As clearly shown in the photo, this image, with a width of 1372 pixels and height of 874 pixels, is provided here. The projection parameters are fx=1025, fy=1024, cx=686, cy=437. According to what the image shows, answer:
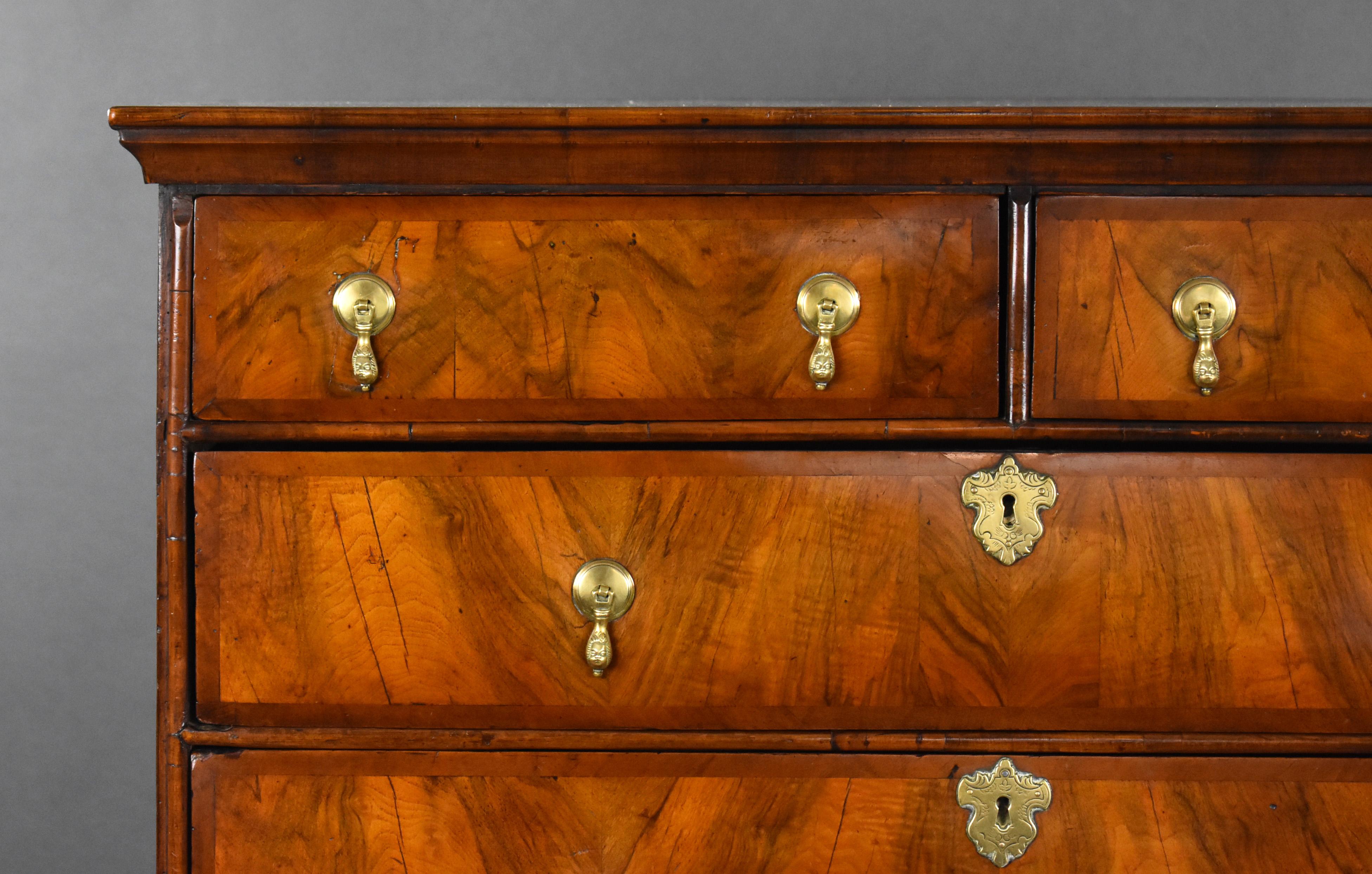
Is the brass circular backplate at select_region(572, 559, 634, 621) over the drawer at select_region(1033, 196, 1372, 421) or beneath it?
beneath

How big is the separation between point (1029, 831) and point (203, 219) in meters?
0.89

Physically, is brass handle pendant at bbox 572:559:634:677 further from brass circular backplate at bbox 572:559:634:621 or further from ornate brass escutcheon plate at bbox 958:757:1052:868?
ornate brass escutcheon plate at bbox 958:757:1052:868

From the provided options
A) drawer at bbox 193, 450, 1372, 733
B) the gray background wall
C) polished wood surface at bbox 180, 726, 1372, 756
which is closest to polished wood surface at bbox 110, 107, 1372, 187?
drawer at bbox 193, 450, 1372, 733

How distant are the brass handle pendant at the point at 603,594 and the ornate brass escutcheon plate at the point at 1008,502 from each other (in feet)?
1.00

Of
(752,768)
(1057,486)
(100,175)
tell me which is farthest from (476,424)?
(100,175)

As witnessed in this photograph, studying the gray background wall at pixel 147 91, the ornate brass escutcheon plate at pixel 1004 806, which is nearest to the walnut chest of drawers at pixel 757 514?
the ornate brass escutcheon plate at pixel 1004 806

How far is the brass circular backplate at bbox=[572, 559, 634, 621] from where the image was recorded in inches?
35.0

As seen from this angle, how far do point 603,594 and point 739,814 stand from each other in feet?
0.76

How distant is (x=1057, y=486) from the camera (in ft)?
2.92

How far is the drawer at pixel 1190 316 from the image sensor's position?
87 centimetres

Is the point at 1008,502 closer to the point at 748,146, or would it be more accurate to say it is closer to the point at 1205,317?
the point at 1205,317

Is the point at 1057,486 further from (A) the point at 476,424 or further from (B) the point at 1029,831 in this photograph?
(A) the point at 476,424

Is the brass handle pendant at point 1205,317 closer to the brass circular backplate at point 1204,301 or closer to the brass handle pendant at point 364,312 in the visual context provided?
the brass circular backplate at point 1204,301

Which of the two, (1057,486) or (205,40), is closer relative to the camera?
(1057,486)
